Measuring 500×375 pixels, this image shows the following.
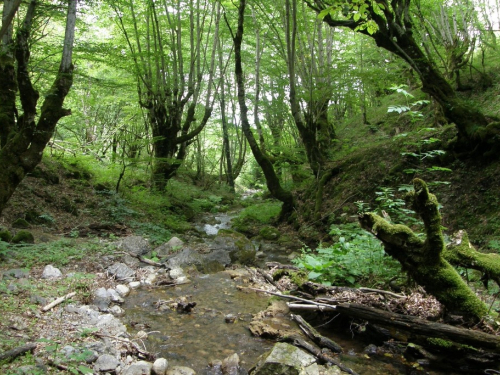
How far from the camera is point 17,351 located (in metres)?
2.84

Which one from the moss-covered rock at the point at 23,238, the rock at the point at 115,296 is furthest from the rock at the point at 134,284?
the moss-covered rock at the point at 23,238

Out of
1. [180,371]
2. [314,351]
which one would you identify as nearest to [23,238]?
[180,371]

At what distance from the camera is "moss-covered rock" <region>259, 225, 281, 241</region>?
1038 cm

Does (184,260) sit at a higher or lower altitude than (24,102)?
lower

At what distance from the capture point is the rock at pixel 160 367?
331 cm

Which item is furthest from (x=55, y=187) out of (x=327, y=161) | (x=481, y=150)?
(x=481, y=150)

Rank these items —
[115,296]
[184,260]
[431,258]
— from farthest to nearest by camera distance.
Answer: [184,260]
[115,296]
[431,258]

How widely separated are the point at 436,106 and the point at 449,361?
8.50m

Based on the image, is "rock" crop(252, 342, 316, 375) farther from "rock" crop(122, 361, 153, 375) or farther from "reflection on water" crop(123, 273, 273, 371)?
"rock" crop(122, 361, 153, 375)

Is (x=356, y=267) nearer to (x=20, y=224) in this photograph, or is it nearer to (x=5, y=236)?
(x=5, y=236)

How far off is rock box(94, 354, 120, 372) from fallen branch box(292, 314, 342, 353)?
2.17 m

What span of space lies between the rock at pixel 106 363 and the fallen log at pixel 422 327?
8.17ft

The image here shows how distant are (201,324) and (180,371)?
4.21 feet

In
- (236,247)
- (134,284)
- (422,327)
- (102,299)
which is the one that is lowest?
(134,284)
